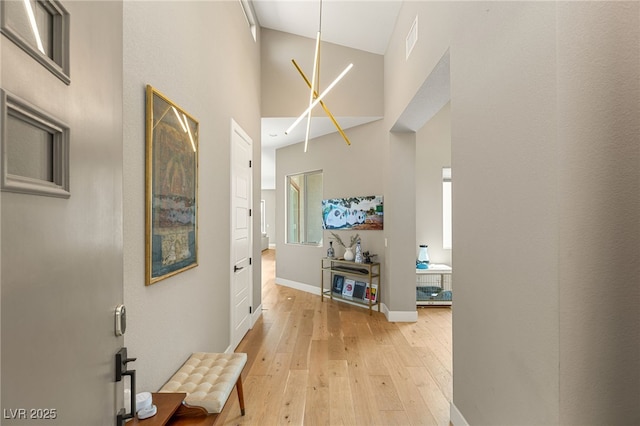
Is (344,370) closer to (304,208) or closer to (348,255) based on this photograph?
(348,255)

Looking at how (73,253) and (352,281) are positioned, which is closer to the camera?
(73,253)

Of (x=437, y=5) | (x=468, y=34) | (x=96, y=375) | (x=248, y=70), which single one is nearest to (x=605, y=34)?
(x=468, y=34)

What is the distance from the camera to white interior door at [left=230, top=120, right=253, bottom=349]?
339 centimetres

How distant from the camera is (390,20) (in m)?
4.08

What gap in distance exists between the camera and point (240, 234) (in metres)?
3.70

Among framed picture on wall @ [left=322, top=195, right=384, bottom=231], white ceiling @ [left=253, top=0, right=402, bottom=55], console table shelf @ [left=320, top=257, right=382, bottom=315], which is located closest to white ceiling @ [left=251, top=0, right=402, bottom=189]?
white ceiling @ [left=253, top=0, right=402, bottom=55]

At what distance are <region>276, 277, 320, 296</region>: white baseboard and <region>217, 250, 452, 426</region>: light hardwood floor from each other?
1.16 meters

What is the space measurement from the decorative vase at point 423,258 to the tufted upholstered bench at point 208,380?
3789 mm

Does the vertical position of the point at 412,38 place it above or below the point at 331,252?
above

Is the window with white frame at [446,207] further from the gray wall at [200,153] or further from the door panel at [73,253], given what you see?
the door panel at [73,253]

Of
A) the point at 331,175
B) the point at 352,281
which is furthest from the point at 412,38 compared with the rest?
the point at 352,281

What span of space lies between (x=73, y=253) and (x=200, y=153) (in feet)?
6.34

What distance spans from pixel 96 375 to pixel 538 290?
5.06ft

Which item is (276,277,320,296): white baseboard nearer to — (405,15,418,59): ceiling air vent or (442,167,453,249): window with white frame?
(442,167,453,249): window with white frame
